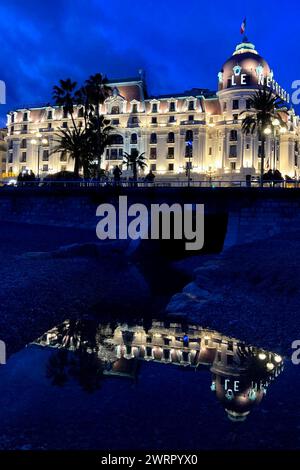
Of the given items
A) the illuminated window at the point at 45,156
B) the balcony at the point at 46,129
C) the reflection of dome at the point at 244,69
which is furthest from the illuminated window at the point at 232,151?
the illuminated window at the point at 45,156

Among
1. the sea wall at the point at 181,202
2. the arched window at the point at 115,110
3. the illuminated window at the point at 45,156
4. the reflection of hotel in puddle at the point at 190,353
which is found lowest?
the reflection of hotel in puddle at the point at 190,353

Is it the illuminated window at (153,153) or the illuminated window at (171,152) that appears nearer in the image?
the illuminated window at (171,152)

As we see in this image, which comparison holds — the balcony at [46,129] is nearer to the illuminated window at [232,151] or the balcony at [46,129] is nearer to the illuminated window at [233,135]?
the illuminated window at [233,135]

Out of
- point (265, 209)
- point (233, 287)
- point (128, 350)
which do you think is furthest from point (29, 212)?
point (128, 350)

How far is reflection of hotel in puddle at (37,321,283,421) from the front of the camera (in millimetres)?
12078

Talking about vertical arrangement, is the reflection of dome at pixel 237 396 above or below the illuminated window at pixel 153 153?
below

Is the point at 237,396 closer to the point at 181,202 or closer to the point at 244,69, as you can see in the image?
the point at 181,202

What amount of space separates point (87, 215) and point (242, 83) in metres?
57.7

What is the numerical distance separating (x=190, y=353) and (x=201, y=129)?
273 feet

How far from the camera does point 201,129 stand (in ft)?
309

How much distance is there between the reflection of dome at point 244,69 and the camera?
92312 millimetres

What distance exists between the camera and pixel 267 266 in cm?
2578

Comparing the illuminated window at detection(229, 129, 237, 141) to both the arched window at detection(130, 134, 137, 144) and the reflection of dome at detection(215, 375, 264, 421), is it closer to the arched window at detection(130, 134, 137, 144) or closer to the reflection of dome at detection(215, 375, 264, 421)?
the arched window at detection(130, 134, 137, 144)
